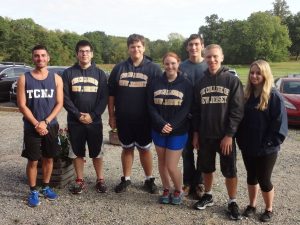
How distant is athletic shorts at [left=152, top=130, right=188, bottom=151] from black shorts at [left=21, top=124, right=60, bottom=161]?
138 cm

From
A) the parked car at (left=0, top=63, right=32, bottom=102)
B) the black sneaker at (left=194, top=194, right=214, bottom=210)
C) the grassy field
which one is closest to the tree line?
the grassy field

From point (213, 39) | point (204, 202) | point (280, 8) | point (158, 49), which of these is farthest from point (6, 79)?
point (280, 8)

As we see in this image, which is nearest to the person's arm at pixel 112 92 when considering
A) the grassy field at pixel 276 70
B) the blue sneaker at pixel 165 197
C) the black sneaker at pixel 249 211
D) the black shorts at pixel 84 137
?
the black shorts at pixel 84 137

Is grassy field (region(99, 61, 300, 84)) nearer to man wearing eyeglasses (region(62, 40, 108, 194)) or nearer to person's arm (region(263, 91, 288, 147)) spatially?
man wearing eyeglasses (region(62, 40, 108, 194))

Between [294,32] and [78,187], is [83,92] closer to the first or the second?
[78,187]

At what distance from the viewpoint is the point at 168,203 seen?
502cm

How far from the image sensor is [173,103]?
4.70 meters

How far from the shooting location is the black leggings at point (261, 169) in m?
4.32

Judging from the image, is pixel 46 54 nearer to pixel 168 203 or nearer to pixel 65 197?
pixel 65 197

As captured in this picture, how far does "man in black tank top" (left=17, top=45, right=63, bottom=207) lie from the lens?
486 centimetres

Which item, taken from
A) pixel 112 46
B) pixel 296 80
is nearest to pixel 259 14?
pixel 112 46

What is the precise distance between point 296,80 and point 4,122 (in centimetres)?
899

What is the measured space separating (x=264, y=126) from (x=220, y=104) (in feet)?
1.81

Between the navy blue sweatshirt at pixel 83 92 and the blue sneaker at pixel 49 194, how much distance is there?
100 centimetres
